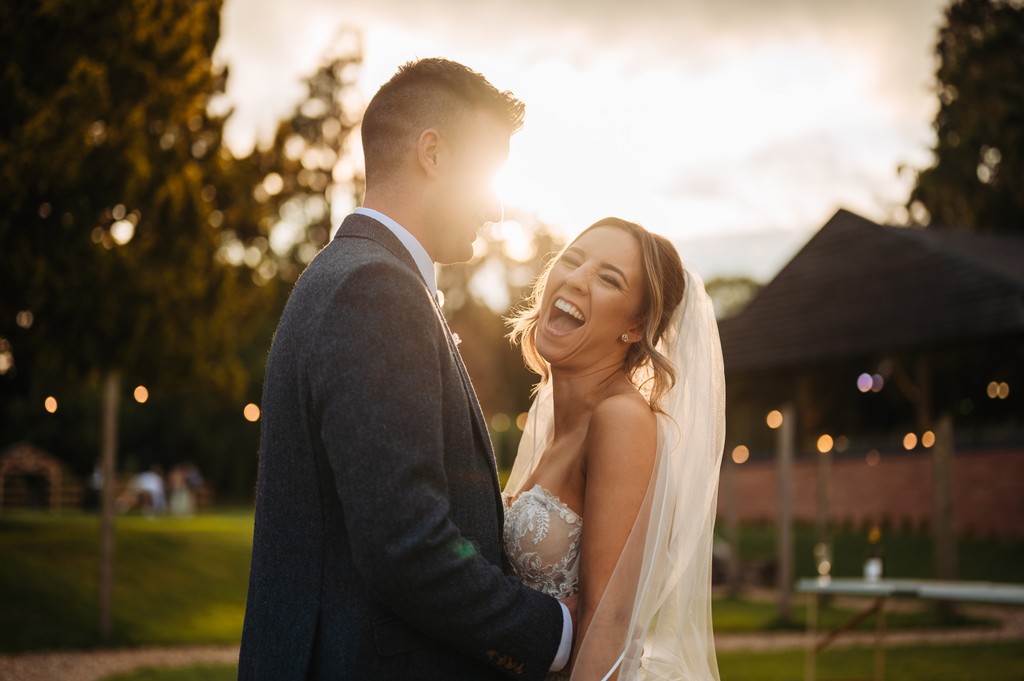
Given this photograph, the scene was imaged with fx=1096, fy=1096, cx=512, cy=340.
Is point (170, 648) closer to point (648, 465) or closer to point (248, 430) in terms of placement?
point (648, 465)

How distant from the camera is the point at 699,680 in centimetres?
356

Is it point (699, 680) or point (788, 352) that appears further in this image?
point (788, 352)

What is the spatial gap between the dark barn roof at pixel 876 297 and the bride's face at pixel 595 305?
1782 cm

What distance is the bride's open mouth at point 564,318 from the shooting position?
3.55 m

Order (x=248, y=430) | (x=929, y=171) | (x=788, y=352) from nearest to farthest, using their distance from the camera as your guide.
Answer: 1. (x=788, y=352)
2. (x=929, y=171)
3. (x=248, y=430)

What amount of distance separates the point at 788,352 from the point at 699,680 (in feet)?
69.7

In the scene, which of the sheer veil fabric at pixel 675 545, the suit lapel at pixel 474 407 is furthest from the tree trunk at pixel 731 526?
the suit lapel at pixel 474 407

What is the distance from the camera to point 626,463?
3107 millimetres

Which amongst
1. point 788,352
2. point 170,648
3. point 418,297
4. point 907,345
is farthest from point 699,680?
point 788,352

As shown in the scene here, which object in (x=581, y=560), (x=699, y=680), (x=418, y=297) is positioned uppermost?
(x=418, y=297)

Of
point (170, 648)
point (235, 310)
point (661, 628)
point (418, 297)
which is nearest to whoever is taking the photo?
point (418, 297)

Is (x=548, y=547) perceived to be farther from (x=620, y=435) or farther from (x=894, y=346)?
(x=894, y=346)

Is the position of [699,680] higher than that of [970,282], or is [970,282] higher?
[970,282]

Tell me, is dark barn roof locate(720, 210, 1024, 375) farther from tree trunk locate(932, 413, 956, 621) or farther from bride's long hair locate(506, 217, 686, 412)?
bride's long hair locate(506, 217, 686, 412)
